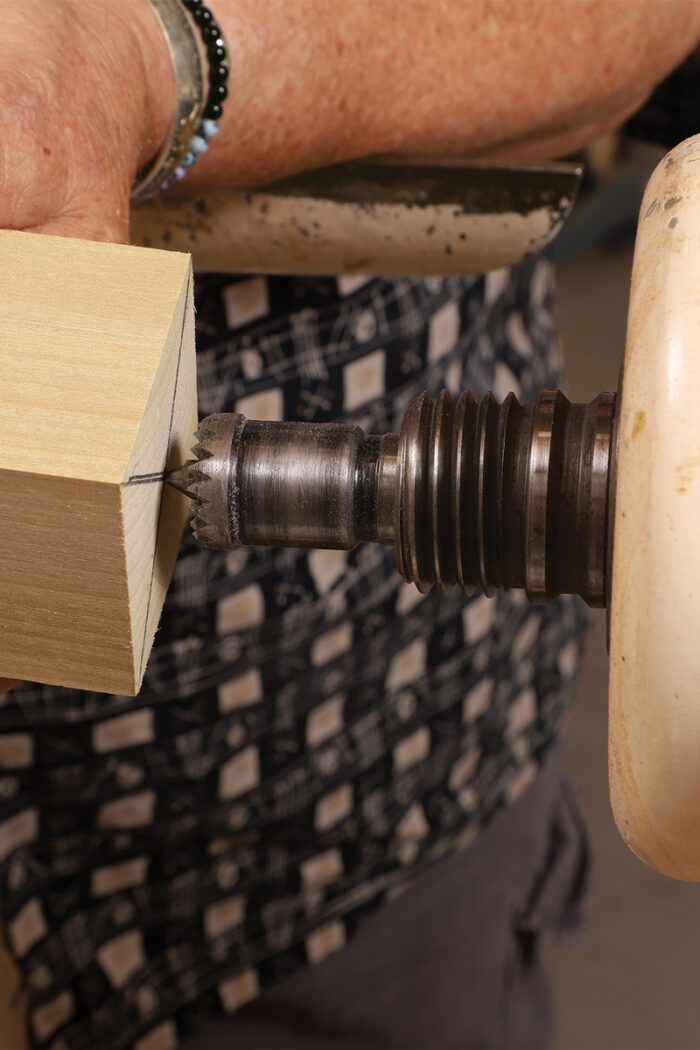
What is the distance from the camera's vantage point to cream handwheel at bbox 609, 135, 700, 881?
29 centimetres

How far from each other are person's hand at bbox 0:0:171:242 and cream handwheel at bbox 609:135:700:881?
20cm

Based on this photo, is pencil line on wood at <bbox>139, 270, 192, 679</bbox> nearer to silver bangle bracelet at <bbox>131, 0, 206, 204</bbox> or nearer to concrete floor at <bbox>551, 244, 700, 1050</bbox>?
silver bangle bracelet at <bbox>131, 0, 206, 204</bbox>

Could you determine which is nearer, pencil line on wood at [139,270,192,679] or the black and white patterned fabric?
pencil line on wood at [139,270,192,679]

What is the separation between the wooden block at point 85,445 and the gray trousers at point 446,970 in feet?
1.56

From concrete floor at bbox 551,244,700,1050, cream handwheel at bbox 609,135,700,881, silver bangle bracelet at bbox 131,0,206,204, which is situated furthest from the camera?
concrete floor at bbox 551,244,700,1050

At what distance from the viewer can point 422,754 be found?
776 mm

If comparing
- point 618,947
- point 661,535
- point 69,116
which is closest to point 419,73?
point 69,116

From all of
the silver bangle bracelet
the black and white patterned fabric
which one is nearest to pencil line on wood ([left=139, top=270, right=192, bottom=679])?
the silver bangle bracelet

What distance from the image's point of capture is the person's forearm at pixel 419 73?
0.50 m

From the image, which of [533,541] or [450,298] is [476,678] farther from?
[533,541]

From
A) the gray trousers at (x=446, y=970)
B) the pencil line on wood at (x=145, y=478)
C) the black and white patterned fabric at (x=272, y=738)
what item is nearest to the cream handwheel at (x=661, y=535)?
the pencil line on wood at (x=145, y=478)

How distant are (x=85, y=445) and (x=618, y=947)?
1593mm

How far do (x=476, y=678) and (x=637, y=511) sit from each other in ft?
1.66

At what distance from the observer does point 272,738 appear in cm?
71
